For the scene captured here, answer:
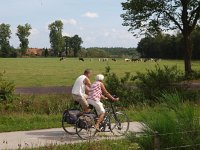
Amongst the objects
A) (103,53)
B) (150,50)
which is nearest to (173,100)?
(150,50)

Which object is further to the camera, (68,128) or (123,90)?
(123,90)

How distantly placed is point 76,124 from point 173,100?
5.26m

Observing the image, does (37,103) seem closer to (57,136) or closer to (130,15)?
(57,136)

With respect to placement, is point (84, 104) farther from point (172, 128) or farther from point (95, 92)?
point (172, 128)

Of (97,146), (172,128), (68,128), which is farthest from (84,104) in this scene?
(172,128)

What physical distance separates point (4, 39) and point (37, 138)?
557 feet

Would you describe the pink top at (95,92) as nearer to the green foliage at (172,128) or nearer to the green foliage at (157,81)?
the green foliage at (172,128)

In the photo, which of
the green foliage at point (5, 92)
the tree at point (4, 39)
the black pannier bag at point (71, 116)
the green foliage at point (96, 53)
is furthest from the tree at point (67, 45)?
the black pannier bag at point (71, 116)

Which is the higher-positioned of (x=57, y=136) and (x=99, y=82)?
(x=99, y=82)

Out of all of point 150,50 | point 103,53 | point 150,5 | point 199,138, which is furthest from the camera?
point 103,53

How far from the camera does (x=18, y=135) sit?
12.6 meters

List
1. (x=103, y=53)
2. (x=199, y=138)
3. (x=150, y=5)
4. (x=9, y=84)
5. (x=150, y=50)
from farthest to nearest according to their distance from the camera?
(x=103, y=53) < (x=150, y=50) < (x=150, y=5) < (x=9, y=84) < (x=199, y=138)

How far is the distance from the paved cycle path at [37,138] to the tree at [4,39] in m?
153

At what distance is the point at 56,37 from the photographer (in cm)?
19000
